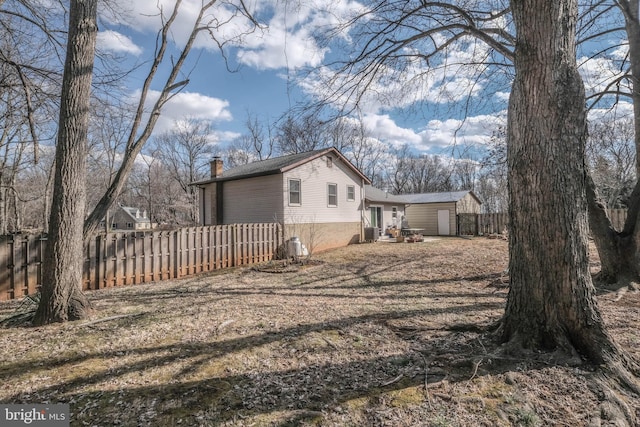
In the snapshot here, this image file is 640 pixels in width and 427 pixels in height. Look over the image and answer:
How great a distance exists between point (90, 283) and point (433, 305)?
771cm

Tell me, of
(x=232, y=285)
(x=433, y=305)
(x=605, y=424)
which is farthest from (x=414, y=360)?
(x=232, y=285)

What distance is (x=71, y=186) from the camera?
15.3 ft

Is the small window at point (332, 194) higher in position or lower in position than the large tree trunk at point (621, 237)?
higher

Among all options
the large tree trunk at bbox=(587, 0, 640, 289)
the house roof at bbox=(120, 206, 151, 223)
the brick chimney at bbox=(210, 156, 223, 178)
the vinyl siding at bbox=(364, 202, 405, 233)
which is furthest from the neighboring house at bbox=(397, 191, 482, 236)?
the house roof at bbox=(120, 206, 151, 223)

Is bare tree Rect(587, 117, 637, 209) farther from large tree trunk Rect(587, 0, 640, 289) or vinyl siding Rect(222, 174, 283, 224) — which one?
vinyl siding Rect(222, 174, 283, 224)

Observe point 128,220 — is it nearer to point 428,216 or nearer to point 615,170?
point 428,216

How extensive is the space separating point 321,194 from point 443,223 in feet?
45.9

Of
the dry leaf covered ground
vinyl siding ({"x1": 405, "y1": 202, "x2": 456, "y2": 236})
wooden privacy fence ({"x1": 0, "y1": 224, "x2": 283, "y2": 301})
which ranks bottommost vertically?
the dry leaf covered ground

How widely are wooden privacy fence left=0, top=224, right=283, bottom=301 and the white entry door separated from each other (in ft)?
57.4

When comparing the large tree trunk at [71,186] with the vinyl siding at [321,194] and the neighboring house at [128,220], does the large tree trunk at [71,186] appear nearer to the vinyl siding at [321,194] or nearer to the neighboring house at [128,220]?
the vinyl siding at [321,194]

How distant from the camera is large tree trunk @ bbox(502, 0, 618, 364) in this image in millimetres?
3098

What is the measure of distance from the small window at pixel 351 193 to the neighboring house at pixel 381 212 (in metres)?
2.39

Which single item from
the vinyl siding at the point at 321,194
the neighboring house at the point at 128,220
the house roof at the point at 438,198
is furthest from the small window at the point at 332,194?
the neighboring house at the point at 128,220

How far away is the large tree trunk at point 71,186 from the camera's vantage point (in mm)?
4539
